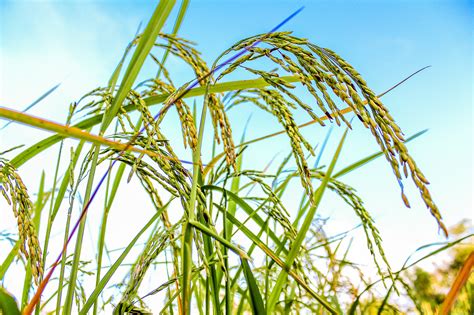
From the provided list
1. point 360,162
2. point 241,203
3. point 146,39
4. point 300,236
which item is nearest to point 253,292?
point 300,236

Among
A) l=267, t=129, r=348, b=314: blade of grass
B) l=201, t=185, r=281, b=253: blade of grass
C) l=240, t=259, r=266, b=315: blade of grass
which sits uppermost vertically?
l=201, t=185, r=281, b=253: blade of grass

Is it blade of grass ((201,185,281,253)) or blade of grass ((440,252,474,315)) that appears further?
blade of grass ((201,185,281,253))

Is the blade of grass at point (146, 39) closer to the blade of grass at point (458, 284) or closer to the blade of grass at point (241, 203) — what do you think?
the blade of grass at point (241, 203)

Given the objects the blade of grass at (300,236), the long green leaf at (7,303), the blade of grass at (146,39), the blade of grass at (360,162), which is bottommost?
the long green leaf at (7,303)

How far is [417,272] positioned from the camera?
12.9 ft

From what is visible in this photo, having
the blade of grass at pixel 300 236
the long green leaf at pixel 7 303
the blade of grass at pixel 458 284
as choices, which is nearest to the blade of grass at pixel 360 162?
the blade of grass at pixel 300 236

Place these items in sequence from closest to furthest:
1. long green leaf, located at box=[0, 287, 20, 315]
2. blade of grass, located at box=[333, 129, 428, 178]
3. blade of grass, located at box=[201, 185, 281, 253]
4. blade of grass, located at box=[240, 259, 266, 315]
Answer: long green leaf, located at box=[0, 287, 20, 315] < blade of grass, located at box=[240, 259, 266, 315] < blade of grass, located at box=[201, 185, 281, 253] < blade of grass, located at box=[333, 129, 428, 178]

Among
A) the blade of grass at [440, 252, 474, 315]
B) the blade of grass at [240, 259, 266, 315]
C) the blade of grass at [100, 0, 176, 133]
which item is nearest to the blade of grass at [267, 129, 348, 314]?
the blade of grass at [240, 259, 266, 315]

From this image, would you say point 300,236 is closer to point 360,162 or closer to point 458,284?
point 458,284

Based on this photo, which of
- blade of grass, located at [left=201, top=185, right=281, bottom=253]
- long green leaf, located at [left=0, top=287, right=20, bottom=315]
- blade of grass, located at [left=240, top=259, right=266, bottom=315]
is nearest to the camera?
long green leaf, located at [left=0, top=287, right=20, bottom=315]

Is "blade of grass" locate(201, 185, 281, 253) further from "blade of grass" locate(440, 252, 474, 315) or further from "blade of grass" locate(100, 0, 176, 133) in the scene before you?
"blade of grass" locate(440, 252, 474, 315)

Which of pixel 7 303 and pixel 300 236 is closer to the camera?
pixel 7 303

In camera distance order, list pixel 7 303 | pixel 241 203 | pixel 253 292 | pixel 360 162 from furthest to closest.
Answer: pixel 360 162 → pixel 241 203 → pixel 253 292 → pixel 7 303

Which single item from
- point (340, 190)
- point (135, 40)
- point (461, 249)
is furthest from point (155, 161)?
point (461, 249)
